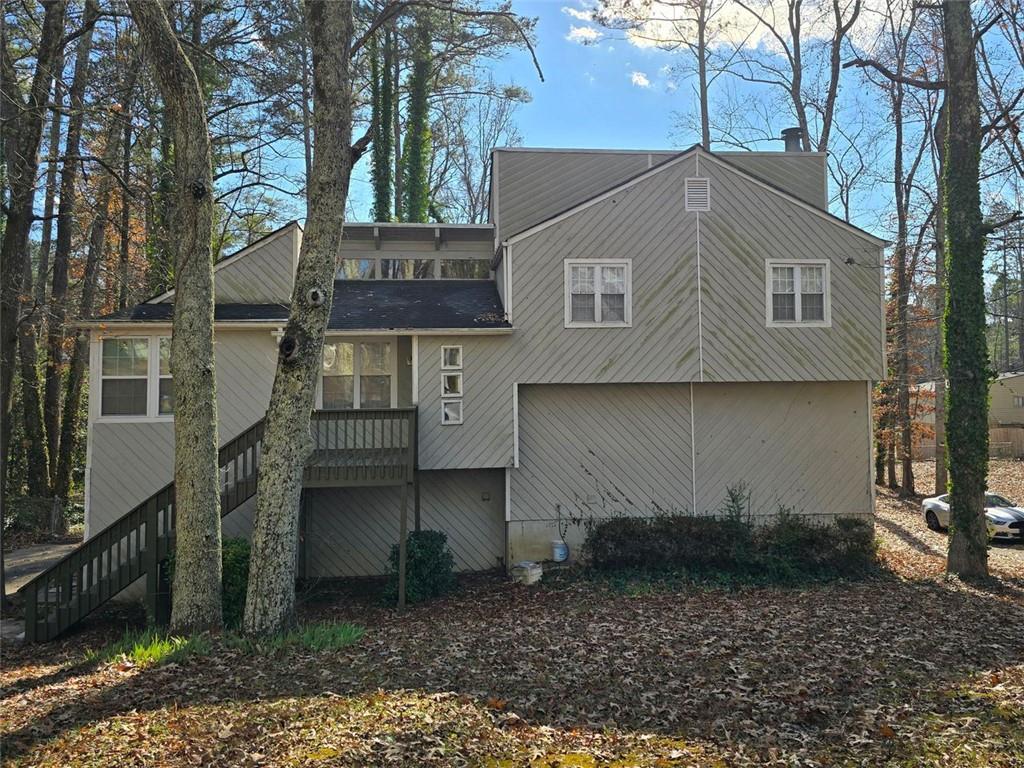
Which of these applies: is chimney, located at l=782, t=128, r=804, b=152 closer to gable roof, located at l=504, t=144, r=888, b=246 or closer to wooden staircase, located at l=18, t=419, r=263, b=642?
gable roof, located at l=504, t=144, r=888, b=246

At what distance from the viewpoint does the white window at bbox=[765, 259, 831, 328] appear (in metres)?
13.1

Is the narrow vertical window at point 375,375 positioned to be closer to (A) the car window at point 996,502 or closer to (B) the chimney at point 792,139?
(B) the chimney at point 792,139

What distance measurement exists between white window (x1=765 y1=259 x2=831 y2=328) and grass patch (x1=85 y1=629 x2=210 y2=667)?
11.1m

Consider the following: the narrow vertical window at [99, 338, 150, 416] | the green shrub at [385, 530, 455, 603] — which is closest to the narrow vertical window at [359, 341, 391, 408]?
the green shrub at [385, 530, 455, 603]

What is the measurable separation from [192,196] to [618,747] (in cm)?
755

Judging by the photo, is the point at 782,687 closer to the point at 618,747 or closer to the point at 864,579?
the point at 618,747

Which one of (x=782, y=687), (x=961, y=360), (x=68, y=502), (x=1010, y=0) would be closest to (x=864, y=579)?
(x=961, y=360)

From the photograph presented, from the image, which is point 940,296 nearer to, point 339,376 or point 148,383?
point 339,376

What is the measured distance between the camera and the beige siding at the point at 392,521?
13.4 meters

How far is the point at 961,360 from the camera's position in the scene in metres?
12.0

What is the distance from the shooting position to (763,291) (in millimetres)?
13016

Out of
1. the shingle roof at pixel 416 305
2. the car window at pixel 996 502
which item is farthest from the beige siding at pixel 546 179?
the car window at pixel 996 502

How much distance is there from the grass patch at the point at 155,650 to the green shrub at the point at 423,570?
4.21 m

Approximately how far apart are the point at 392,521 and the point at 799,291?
9.24 m
